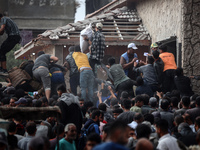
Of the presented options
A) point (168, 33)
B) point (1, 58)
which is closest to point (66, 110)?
point (1, 58)

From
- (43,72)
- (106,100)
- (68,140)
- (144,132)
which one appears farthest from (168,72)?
(144,132)

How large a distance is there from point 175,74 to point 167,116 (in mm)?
3634

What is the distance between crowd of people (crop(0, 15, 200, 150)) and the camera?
6656 millimetres

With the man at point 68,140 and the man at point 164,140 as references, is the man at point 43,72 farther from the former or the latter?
the man at point 164,140

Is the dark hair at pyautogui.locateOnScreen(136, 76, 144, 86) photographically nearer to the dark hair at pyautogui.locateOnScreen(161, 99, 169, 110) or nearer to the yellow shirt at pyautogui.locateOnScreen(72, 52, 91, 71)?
the yellow shirt at pyautogui.locateOnScreen(72, 52, 91, 71)

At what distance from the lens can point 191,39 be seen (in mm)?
13023

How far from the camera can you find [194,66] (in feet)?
42.6

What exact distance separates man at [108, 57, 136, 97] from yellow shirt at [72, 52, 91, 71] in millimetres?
730

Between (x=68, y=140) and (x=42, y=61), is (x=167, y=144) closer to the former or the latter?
(x=68, y=140)

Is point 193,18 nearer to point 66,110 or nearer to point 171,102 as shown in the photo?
point 171,102

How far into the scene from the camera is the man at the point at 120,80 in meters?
12.2

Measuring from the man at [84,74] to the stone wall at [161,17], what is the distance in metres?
3.00

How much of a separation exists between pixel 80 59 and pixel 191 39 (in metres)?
3.25

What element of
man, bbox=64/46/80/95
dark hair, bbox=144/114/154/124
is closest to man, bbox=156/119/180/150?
dark hair, bbox=144/114/154/124
